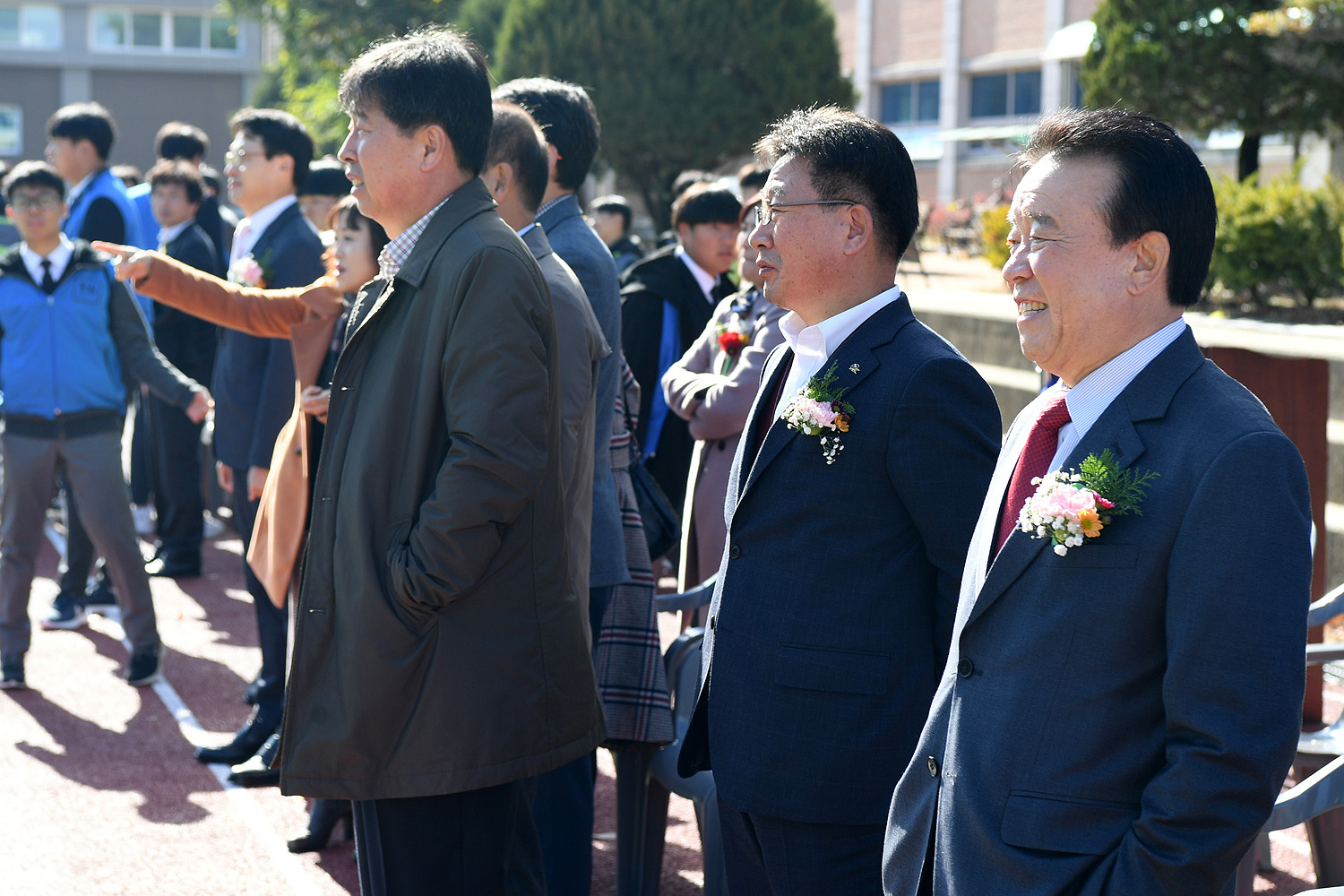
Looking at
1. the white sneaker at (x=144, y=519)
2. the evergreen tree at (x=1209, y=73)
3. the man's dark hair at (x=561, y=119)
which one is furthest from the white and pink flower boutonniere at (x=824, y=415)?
the evergreen tree at (x=1209, y=73)

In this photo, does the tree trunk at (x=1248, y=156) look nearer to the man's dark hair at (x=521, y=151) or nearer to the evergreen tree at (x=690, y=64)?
the evergreen tree at (x=690, y=64)

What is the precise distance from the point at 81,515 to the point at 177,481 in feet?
6.58

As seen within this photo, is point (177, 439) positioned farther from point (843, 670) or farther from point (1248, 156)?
point (1248, 156)

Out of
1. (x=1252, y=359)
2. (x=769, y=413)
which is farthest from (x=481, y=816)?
(x=1252, y=359)

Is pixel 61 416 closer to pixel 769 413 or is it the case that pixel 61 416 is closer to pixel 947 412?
pixel 769 413

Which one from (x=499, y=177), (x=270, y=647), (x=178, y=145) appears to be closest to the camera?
(x=499, y=177)

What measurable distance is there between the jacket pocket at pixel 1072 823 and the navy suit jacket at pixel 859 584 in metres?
0.58

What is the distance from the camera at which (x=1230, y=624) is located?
1604 mm

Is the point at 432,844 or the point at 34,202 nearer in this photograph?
the point at 432,844

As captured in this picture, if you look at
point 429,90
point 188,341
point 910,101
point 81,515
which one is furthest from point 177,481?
point 910,101

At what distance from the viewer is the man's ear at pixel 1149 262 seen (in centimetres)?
176

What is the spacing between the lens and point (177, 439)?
8.01 meters

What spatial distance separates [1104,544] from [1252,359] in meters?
4.21

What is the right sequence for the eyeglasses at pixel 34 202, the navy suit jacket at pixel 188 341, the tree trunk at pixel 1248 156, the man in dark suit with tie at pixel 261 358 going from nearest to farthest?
the man in dark suit with tie at pixel 261 358 → the eyeglasses at pixel 34 202 → the navy suit jacket at pixel 188 341 → the tree trunk at pixel 1248 156
